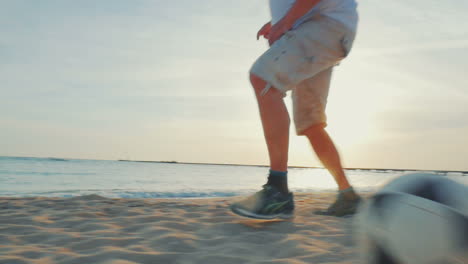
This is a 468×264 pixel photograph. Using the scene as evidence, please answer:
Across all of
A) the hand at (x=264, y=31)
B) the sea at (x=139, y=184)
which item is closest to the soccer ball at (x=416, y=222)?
the sea at (x=139, y=184)

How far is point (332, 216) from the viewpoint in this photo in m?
2.71

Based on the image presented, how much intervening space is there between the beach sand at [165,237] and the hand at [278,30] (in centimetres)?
122

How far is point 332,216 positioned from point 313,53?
1167mm

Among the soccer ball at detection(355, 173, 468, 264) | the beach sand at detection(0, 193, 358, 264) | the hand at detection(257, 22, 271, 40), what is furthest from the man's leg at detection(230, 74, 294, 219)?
the soccer ball at detection(355, 173, 468, 264)

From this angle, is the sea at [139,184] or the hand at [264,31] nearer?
the hand at [264,31]

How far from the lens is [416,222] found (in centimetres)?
87

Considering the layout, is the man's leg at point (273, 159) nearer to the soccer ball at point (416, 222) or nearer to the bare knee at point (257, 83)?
the bare knee at point (257, 83)

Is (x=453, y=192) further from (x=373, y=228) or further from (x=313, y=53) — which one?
(x=313, y=53)

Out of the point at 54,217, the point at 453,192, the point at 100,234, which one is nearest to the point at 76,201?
the point at 54,217

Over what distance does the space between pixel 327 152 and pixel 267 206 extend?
2.10 ft

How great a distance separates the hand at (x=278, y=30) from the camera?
244 centimetres

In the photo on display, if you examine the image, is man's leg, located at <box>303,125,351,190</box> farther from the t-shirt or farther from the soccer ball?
the soccer ball

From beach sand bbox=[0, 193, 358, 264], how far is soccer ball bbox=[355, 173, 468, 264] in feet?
2.31

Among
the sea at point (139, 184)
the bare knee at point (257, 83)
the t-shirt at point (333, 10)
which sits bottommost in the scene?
the sea at point (139, 184)
